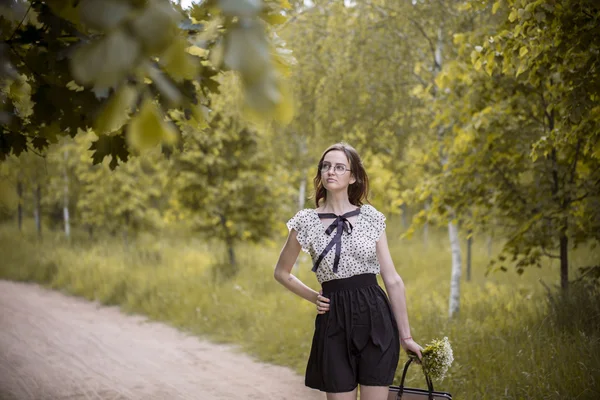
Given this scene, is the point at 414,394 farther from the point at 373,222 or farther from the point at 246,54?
the point at 246,54

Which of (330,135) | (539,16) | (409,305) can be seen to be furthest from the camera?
(330,135)

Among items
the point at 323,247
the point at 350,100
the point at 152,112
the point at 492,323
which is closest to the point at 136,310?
the point at 350,100

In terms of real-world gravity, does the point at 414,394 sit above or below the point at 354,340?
below

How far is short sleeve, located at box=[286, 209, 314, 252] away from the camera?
3.02 metres

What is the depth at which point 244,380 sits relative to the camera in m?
5.65

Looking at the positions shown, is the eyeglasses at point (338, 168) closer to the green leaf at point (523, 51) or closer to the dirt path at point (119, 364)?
the green leaf at point (523, 51)

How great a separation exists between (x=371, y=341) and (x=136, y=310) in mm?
7188

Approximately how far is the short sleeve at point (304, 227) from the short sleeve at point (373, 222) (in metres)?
0.31

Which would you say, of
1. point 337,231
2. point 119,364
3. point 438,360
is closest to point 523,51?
point 337,231

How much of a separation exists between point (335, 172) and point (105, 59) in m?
2.30

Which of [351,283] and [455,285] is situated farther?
[455,285]

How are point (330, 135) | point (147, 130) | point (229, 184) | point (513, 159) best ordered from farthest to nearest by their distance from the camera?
point (229, 184) < point (330, 135) < point (513, 159) < point (147, 130)

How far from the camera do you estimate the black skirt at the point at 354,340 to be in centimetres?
279

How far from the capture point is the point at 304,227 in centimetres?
306
